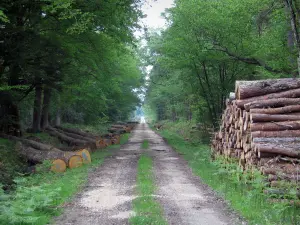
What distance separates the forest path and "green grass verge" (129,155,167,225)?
16 centimetres

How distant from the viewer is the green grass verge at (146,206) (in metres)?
6.87

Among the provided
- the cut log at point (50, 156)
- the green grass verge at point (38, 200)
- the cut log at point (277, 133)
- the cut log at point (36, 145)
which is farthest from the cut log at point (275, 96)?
the cut log at point (36, 145)

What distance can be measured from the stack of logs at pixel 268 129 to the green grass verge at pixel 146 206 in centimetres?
291

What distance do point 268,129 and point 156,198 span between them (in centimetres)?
385

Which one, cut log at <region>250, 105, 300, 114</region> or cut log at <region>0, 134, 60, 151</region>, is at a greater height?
cut log at <region>250, 105, 300, 114</region>

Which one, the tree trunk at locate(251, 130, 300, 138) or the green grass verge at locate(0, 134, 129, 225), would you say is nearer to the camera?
the green grass verge at locate(0, 134, 129, 225)

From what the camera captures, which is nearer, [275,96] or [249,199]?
[249,199]

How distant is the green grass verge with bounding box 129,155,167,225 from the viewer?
22.5ft

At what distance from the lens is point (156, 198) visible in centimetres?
887

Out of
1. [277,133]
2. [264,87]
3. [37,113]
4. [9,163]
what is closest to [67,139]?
[37,113]

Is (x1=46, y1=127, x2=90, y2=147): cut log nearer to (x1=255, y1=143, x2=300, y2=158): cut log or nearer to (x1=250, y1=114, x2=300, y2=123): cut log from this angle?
(x1=250, y1=114, x2=300, y2=123): cut log

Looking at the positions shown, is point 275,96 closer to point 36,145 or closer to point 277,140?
point 277,140

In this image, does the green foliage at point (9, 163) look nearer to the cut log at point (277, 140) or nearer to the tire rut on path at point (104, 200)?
the tire rut on path at point (104, 200)

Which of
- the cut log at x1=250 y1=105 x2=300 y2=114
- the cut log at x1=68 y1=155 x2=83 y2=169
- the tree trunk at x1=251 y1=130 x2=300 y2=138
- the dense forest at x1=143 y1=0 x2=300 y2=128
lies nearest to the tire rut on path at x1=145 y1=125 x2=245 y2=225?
the tree trunk at x1=251 y1=130 x2=300 y2=138
